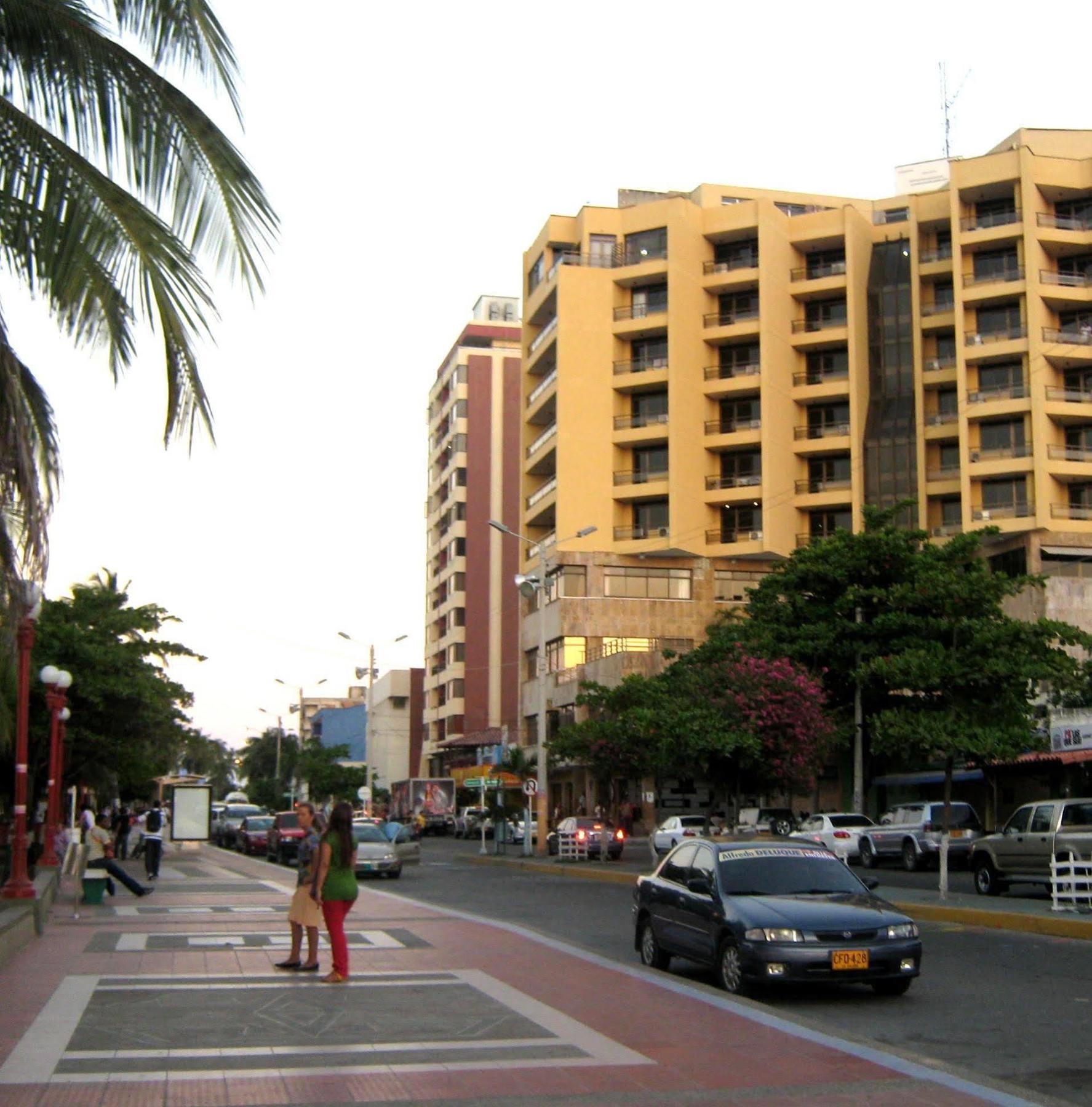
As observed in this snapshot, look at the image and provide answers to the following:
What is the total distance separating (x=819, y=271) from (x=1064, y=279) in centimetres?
1214

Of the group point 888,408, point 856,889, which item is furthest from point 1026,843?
point 888,408

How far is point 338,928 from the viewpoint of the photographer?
516 inches

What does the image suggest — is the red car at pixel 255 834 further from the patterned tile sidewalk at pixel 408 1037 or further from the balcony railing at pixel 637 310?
the patterned tile sidewalk at pixel 408 1037

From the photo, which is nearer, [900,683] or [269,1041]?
[269,1041]

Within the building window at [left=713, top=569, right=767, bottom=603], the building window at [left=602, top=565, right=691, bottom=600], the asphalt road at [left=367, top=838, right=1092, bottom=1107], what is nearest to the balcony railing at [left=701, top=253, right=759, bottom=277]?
the building window at [left=713, top=569, right=767, bottom=603]

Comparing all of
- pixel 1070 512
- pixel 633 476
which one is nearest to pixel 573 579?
pixel 633 476

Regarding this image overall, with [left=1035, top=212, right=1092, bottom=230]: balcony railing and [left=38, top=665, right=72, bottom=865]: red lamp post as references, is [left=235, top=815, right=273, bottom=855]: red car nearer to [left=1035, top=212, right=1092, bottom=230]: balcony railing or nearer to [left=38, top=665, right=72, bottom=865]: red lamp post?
[left=38, top=665, right=72, bottom=865]: red lamp post

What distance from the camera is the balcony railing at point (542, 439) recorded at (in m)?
69.6

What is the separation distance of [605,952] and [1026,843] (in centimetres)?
1106

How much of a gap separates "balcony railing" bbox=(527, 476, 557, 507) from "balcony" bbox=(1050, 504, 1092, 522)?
2224 cm

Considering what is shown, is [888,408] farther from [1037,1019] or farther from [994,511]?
[1037,1019]

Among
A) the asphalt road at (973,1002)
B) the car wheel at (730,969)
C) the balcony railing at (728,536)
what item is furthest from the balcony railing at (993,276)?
the car wheel at (730,969)

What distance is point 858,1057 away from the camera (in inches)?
374

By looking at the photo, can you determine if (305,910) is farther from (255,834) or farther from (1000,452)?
(1000,452)
